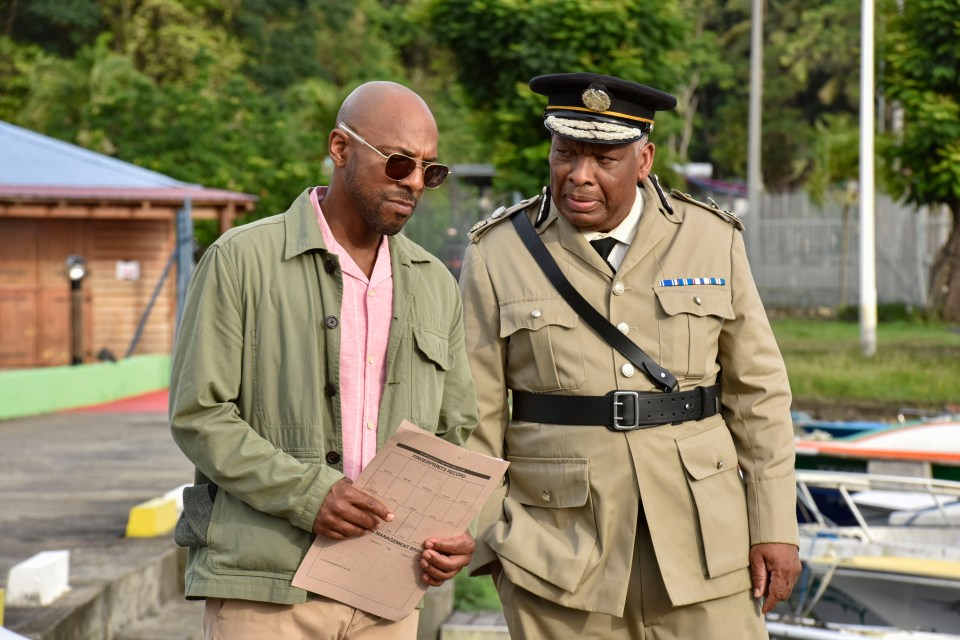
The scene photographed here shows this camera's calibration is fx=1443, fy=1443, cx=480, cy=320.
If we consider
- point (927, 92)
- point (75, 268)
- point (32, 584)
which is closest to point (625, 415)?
point (32, 584)

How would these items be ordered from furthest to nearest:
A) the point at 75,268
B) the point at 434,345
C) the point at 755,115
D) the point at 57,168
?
the point at 755,115 → the point at 57,168 → the point at 75,268 → the point at 434,345

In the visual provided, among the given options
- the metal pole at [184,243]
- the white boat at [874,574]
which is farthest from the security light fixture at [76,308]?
the white boat at [874,574]

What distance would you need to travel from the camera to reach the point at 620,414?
375 cm

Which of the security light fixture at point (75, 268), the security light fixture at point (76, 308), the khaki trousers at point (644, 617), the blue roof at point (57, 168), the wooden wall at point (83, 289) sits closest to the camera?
the khaki trousers at point (644, 617)

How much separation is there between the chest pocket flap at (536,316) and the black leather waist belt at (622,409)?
0.19 m

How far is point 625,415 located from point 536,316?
1.16 ft

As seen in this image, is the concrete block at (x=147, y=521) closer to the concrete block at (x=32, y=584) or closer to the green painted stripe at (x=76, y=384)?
the concrete block at (x=32, y=584)

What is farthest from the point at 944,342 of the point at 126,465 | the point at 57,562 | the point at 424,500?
the point at 424,500

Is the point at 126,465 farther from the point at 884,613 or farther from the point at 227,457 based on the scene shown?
the point at 227,457

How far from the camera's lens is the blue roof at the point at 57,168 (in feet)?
64.5

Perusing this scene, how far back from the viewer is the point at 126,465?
36.0 feet

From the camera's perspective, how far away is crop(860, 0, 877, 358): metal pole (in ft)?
62.3

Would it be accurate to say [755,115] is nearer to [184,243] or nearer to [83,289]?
[184,243]

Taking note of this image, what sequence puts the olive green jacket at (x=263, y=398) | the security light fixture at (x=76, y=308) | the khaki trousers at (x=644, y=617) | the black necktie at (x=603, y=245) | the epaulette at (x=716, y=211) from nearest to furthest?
the olive green jacket at (x=263, y=398)
the khaki trousers at (x=644, y=617)
the black necktie at (x=603, y=245)
the epaulette at (x=716, y=211)
the security light fixture at (x=76, y=308)
